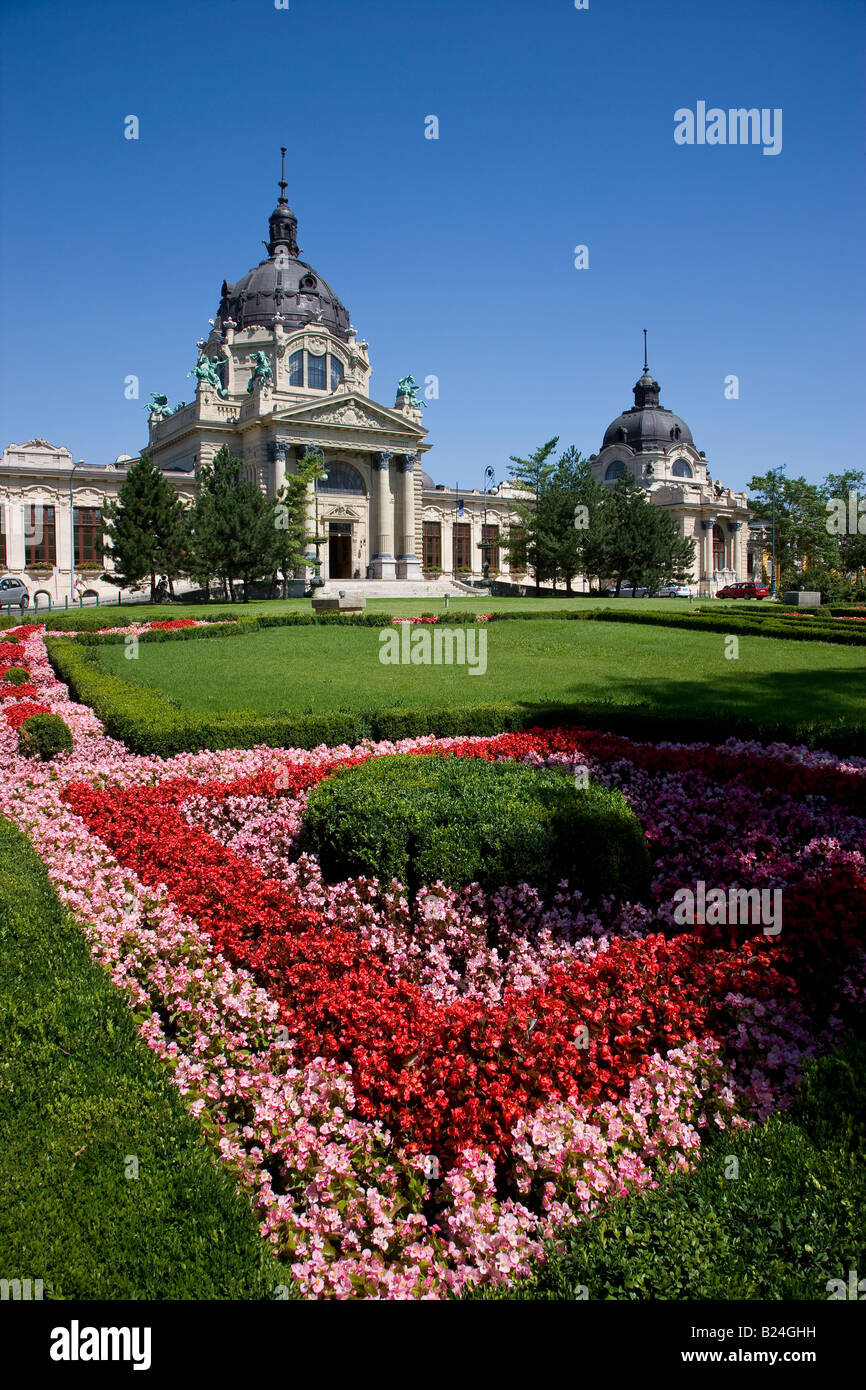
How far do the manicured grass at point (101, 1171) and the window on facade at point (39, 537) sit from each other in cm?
5136

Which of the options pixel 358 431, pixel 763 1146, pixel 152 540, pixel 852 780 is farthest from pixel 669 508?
pixel 763 1146

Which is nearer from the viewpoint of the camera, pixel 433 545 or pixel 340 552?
pixel 340 552

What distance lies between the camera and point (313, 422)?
50.9 metres

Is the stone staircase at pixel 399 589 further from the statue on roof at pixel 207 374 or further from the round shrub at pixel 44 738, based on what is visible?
the round shrub at pixel 44 738

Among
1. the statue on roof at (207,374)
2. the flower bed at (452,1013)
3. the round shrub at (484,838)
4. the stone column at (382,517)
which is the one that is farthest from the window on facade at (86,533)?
the round shrub at (484,838)

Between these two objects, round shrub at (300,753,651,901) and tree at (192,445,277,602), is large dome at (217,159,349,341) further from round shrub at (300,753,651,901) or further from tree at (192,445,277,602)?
round shrub at (300,753,651,901)

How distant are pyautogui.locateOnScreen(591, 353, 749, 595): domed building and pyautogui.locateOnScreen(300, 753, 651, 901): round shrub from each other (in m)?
71.7

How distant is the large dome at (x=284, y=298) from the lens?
57.3 meters

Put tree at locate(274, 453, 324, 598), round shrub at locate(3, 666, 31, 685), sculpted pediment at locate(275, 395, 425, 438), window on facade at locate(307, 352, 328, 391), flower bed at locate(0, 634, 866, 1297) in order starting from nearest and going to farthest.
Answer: flower bed at locate(0, 634, 866, 1297) → round shrub at locate(3, 666, 31, 685) → tree at locate(274, 453, 324, 598) → sculpted pediment at locate(275, 395, 425, 438) → window on facade at locate(307, 352, 328, 391)

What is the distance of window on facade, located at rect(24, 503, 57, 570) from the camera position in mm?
50281

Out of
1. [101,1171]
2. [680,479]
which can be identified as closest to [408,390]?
[680,479]

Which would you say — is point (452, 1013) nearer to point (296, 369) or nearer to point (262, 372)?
point (262, 372)

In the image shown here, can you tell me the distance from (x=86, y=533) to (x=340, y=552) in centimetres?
1553

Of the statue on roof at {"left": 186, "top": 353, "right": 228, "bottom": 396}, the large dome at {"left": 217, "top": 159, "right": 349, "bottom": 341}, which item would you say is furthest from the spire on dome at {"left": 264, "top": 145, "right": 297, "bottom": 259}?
the statue on roof at {"left": 186, "top": 353, "right": 228, "bottom": 396}
